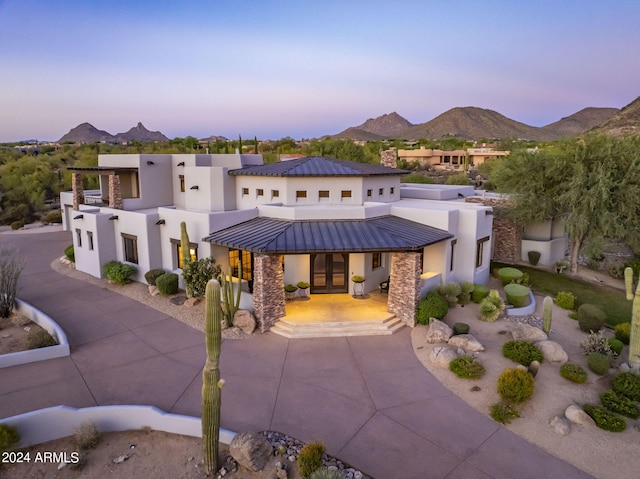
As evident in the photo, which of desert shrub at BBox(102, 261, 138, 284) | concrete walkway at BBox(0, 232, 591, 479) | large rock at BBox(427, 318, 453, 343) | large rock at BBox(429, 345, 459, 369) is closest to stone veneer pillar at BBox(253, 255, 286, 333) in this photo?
concrete walkway at BBox(0, 232, 591, 479)

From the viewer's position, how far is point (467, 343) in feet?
48.4

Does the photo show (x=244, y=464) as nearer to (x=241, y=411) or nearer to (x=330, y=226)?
(x=241, y=411)

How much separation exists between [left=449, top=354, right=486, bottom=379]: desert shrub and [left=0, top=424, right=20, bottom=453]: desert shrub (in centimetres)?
1158

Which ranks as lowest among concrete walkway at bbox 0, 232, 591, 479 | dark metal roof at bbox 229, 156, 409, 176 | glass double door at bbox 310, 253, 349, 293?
concrete walkway at bbox 0, 232, 591, 479

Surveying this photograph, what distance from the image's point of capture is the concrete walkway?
9.73m

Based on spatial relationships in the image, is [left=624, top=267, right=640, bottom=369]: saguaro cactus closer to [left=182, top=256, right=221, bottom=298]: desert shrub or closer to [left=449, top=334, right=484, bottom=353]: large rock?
[left=449, top=334, right=484, bottom=353]: large rock

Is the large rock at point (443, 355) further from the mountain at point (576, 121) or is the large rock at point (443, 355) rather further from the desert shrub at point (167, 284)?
the mountain at point (576, 121)

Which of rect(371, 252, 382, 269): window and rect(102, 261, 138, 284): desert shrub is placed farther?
rect(102, 261, 138, 284): desert shrub

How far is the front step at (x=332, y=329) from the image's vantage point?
16.1 m

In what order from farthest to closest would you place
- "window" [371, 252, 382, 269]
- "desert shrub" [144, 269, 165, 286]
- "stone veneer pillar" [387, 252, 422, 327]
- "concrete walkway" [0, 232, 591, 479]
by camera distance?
"desert shrub" [144, 269, 165, 286]
"window" [371, 252, 382, 269]
"stone veneer pillar" [387, 252, 422, 327]
"concrete walkway" [0, 232, 591, 479]

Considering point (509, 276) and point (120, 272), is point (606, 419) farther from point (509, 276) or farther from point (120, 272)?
point (120, 272)

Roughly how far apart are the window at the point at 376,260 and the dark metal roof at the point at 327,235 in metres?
1.78

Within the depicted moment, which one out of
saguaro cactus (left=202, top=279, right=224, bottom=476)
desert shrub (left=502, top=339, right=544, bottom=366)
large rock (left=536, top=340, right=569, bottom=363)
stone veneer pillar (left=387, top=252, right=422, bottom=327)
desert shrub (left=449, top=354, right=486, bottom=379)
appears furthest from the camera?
stone veneer pillar (left=387, top=252, right=422, bottom=327)

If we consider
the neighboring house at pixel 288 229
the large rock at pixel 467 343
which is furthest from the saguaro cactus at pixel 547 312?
the neighboring house at pixel 288 229
